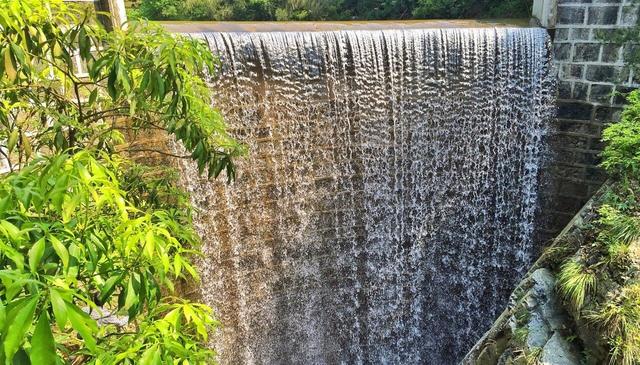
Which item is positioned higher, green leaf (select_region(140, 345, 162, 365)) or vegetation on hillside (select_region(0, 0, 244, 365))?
vegetation on hillside (select_region(0, 0, 244, 365))

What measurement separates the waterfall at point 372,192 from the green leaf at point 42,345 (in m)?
3.62

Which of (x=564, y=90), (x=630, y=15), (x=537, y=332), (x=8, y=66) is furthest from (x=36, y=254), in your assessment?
(x=630, y=15)

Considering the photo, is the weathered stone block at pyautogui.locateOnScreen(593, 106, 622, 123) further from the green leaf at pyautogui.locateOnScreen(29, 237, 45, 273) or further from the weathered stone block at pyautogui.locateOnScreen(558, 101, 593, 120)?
the green leaf at pyautogui.locateOnScreen(29, 237, 45, 273)

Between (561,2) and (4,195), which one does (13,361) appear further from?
(561,2)

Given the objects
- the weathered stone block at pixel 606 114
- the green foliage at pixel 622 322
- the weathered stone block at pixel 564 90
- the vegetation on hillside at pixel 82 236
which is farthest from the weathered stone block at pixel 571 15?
the vegetation on hillside at pixel 82 236

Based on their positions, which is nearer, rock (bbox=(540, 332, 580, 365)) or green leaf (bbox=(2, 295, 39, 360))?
green leaf (bbox=(2, 295, 39, 360))

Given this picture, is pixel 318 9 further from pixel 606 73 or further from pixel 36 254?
pixel 36 254

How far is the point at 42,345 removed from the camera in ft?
2.92

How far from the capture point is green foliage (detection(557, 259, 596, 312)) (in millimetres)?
3088

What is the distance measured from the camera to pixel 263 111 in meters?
4.66

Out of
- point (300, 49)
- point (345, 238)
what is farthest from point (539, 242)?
point (300, 49)

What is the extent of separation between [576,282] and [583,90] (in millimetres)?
3004

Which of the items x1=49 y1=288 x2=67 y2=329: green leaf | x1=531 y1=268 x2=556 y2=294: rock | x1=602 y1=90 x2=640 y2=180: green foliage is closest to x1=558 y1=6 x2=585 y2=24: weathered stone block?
x1=602 y1=90 x2=640 y2=180: green foliage

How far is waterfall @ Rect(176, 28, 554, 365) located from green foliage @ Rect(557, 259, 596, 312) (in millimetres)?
2206
